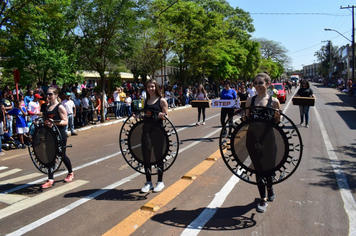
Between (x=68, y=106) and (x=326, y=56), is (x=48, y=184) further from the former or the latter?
(x=326, y=56)

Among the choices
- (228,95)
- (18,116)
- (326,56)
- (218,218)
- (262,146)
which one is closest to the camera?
(262,146)

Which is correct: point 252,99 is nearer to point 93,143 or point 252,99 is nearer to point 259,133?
point 259,133

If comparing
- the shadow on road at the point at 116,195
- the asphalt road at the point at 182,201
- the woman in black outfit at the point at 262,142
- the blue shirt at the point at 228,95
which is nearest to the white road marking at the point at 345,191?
the asphalt road at the point at 182,201

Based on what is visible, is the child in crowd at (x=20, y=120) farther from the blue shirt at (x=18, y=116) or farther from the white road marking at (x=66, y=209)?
the white road marking at (x=66, y=209)

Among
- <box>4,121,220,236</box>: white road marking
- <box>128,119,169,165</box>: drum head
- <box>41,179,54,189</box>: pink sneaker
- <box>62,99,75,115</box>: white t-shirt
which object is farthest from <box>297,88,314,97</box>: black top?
<box>41,179,54,189</box>: pink sneaker

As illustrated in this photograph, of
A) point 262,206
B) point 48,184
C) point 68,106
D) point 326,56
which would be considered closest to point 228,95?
point 262,206

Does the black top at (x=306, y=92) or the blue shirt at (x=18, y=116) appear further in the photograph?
the black top at (x=306, y=92)

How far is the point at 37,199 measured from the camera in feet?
16.6

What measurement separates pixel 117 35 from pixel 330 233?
1309 centimetres

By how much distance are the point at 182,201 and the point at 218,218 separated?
78cm

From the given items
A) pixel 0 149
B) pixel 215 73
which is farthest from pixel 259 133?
→ pixel 215 73

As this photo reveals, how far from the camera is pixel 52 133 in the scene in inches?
210

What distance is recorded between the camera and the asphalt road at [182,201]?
388 cm

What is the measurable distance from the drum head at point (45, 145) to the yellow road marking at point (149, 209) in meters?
2.03
